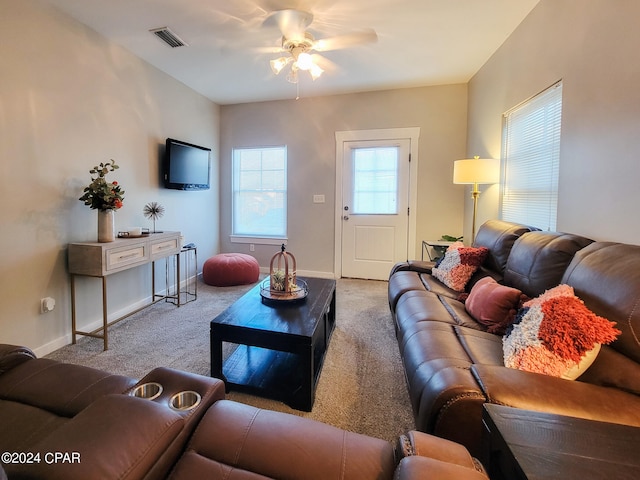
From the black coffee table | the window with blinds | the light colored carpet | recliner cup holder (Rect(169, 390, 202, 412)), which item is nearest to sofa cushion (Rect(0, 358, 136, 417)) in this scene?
recliner cup holder (Rect(169, 390, 202, 412))

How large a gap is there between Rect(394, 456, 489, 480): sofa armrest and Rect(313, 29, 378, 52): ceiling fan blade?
2.77 m

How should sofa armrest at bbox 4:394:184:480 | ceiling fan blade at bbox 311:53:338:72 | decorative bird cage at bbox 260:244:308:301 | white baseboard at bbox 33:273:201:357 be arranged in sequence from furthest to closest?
1. ceiling fan blade at bbox 311:53:338:72
2. white baseboard at bbox 33:273:201:357
3. decorative bird cage at bbox 260:244:308:301
4. sofa armrest at bbox 4:394:184:480

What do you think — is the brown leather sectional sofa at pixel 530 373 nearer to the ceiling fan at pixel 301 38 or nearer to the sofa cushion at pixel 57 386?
the sofa cushion at pixel 57 386

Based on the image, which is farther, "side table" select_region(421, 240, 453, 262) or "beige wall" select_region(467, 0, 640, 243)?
"side table" select_region(421, 240, 453, 262)

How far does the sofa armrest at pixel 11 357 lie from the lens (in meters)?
1.14

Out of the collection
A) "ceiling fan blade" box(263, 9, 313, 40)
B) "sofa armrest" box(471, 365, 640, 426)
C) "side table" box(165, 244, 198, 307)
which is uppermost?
"ceiling fan blade" box(263, 9, 313, 40)

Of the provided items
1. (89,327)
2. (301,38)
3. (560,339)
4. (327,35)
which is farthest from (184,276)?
(560,339)

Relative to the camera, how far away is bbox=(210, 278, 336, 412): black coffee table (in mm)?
1718

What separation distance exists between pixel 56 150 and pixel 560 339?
3.36m

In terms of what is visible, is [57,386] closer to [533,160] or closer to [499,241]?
[499,241]

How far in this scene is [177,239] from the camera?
3248mm

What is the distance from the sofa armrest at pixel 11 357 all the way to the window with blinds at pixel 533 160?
3130 mm

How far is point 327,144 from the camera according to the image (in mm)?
4375

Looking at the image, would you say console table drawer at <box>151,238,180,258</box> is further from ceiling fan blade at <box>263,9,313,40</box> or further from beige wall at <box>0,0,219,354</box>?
ceiling fan blade at <box>263,9,313,40</box>
